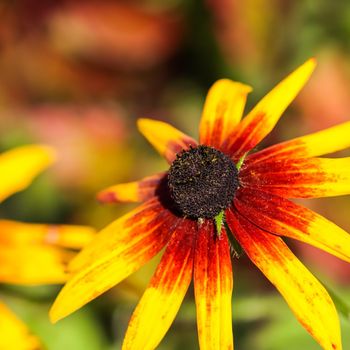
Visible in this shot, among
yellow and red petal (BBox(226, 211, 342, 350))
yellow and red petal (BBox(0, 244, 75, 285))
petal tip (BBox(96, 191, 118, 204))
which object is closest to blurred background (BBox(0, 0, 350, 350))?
yellow and red petal (BBox(0, 244, 75, 285))

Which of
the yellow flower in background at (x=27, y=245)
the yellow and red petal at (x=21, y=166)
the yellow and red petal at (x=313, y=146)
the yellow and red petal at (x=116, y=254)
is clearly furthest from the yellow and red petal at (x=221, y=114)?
the yellow and red petal at (x=21, y=166)

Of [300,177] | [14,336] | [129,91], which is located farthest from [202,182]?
[129,91]

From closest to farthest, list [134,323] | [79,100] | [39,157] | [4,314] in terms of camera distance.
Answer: [134,323], [4,314], [39,157], [79,100]

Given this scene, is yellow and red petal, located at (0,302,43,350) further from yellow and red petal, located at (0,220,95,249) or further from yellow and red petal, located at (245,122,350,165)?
yellow and red petal, located at (245,122,350,165)

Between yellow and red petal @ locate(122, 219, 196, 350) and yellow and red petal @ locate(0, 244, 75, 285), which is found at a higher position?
yellow and red petal @ locate(0, 244, 75, 285)

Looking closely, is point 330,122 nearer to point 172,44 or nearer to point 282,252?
point 172,44

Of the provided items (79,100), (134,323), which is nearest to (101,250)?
(134,323)

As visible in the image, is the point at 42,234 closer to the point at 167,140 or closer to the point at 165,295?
the point at 167,140
